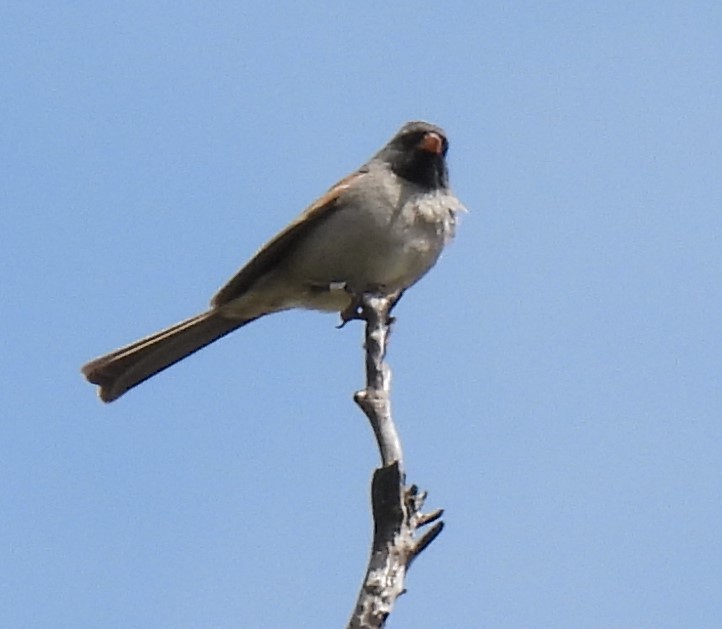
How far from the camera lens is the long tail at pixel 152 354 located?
8414mm

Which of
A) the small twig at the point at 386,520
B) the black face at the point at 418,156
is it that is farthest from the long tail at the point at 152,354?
the small twig at the point at 386,520

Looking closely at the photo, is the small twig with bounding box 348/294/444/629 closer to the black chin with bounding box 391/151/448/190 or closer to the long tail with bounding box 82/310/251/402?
the black chin with bounding box 391/151/448/190

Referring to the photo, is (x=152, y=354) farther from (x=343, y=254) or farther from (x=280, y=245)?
(x=343, y=254)

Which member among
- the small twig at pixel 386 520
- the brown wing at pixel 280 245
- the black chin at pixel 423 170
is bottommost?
the small twig at pixel 386 520

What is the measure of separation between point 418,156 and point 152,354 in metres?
1.93

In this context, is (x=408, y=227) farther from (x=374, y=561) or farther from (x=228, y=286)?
(x=374, y=561)

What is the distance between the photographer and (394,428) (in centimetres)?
487

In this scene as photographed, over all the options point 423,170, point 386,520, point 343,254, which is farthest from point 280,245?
point 386,520

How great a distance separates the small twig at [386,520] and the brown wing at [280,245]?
2912mm

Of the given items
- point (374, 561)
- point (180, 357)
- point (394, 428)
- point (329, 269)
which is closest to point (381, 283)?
point (329, 269)

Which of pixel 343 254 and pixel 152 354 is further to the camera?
pixel 152 354

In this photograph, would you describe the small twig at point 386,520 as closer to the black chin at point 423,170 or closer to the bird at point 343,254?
the bird at point 343,254

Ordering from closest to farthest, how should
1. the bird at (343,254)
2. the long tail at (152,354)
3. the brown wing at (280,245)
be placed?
the bird at (343,254)
the brown wing at (280,245)
the long tail at (152,354)

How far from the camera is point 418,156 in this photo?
8398mm
